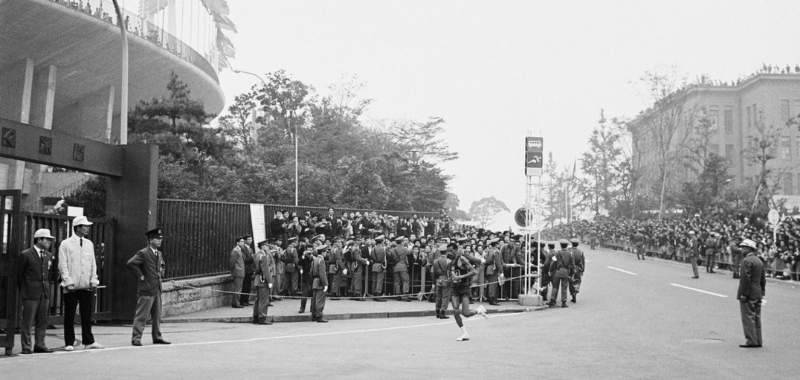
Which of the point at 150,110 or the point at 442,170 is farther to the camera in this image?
the point at 442,170

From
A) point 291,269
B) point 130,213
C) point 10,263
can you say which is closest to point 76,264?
point 10,263

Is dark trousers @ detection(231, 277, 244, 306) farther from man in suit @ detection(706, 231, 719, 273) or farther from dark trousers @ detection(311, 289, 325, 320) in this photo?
man in suit @ detection(706, 231, 719, 273)

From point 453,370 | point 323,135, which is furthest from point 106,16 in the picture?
point 453,370

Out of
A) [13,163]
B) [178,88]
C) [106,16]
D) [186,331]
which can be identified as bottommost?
[186,331]

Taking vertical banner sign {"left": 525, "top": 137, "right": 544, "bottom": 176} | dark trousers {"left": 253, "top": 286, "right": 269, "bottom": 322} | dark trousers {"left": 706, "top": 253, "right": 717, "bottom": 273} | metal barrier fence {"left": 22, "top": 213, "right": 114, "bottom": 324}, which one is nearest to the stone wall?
metal barrier fence {"left": 22, "top": 213, "right": 114, "bottom": 324}

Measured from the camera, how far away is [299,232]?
24.0 metres

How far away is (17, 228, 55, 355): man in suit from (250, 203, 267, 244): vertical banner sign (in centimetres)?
1130

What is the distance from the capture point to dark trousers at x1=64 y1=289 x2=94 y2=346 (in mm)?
11500

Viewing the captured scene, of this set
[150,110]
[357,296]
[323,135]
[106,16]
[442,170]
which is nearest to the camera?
[357,296]

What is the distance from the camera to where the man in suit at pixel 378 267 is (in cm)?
2305

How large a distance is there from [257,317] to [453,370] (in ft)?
26.0

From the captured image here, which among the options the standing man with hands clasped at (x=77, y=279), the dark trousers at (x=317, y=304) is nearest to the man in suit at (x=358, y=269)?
the dark trousers at (x=317, y=304)

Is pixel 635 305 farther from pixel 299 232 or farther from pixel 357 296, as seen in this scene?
pixel 299 232

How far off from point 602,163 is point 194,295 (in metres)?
67.9
